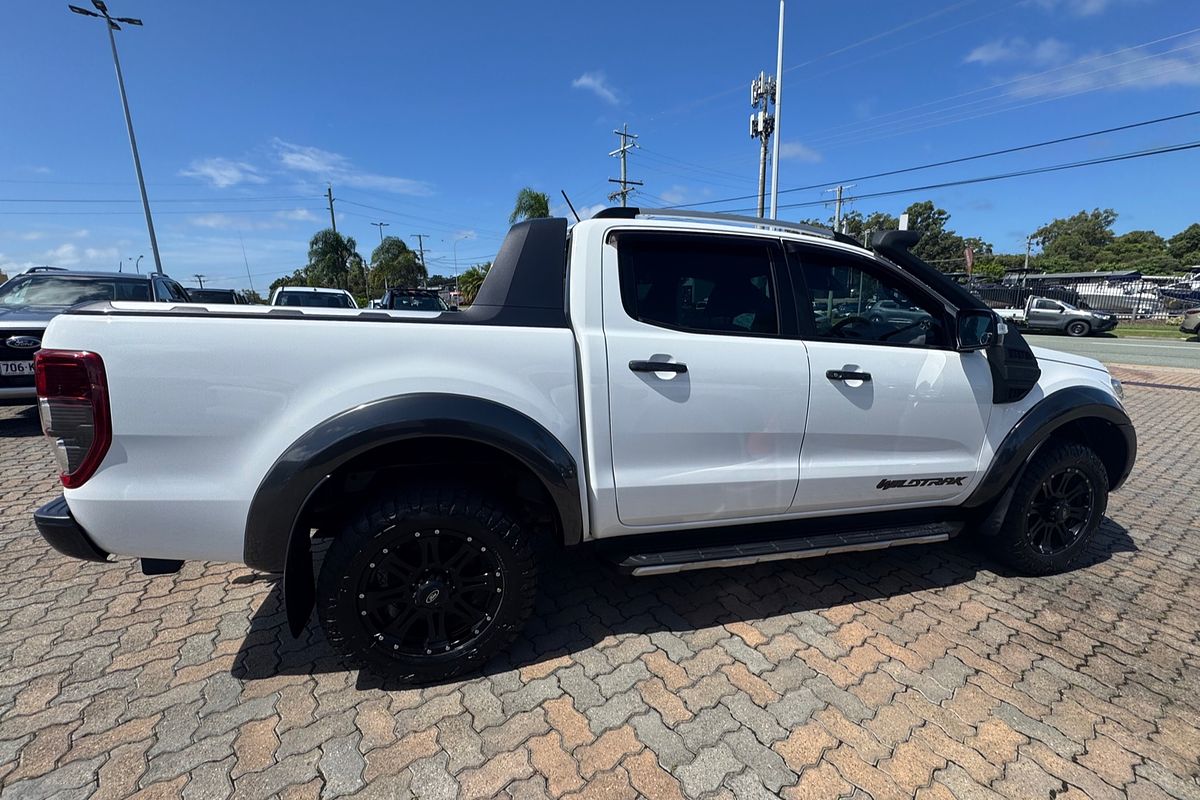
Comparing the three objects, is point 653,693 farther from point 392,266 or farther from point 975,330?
point 392,266

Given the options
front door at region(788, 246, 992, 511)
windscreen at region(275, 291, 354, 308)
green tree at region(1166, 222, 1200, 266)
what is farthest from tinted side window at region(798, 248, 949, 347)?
green tree at region(1166, 222, 1200, 266)

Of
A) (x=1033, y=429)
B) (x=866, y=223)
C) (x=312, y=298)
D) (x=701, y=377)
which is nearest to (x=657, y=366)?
(x=701, y=377)

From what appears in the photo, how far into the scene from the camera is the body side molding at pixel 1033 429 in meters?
2.79

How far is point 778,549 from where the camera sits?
246 centimetres

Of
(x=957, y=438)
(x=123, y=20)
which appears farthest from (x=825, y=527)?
(x=123, y=20)

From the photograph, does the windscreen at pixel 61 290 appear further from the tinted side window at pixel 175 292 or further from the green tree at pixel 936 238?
the green tree at pixel 936 238

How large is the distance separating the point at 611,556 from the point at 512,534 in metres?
0.45

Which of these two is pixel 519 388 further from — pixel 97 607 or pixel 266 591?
pixel 97 607

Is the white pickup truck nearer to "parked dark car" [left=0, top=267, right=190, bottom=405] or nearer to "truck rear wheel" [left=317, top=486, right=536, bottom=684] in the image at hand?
"truck rear wheel" [left=317, top=486, right=536, bottom=684]

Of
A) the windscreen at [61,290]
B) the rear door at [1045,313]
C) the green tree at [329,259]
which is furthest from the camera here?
the green tree at [329,259]

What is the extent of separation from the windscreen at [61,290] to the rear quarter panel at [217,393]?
626cm

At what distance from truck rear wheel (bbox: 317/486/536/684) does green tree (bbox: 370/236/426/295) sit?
4794cm

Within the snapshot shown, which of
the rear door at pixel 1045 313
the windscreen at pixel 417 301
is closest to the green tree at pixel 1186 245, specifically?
the rear door at pixel 1045 313

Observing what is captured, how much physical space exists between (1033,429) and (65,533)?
163 inches
